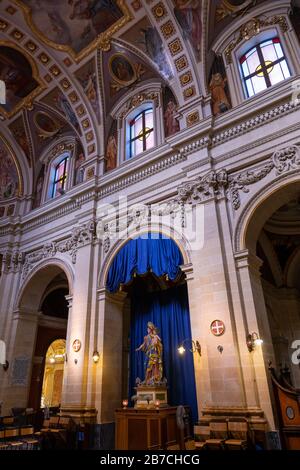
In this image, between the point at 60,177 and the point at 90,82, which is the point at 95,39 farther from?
the point at 60,177

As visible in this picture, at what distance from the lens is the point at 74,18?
39.4 ft

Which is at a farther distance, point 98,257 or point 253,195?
point 98,257

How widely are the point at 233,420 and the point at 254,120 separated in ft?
26.0

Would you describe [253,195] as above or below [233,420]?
above

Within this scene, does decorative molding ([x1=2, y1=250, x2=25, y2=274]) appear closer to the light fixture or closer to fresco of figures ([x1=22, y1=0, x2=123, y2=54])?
the light fixture

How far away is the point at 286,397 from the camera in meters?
6.90

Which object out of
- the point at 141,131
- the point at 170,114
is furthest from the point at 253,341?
the point at 141,131

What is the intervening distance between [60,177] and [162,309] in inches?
335

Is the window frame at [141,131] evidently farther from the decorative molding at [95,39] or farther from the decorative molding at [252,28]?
the decorative molding at [252,28]

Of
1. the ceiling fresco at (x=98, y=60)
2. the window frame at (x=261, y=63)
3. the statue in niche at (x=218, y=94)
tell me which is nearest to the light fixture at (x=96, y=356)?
the ceiling fresco at (x=98, y=60)

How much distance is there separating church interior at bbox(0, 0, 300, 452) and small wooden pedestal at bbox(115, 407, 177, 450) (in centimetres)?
5
